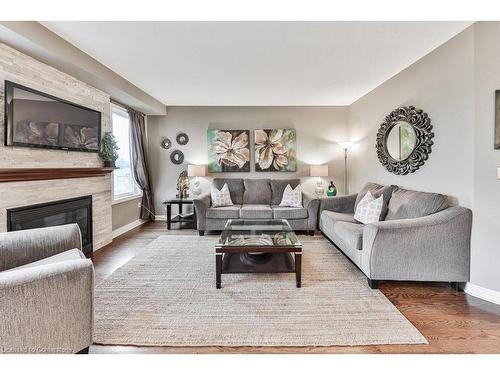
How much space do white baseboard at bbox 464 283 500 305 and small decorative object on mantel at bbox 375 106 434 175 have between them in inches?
51.4

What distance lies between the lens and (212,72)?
3.37m

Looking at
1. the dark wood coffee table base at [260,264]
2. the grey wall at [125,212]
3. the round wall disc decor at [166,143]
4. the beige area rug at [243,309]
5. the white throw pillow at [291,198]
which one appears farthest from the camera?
the round wall disc decor at [166,143]

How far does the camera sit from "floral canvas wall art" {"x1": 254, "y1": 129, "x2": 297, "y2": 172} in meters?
5.25

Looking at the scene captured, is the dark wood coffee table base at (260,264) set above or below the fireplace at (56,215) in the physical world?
below

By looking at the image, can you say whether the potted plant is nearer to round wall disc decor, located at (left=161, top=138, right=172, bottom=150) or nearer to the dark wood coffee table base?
round wall disc decor, located at (left=161, top=138, right=172, bottom=150)

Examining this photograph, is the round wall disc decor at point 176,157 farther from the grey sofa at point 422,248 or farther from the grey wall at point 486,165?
the grey wall at point 486,165

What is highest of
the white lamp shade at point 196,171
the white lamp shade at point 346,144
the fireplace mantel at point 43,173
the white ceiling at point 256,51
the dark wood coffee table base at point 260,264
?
the white ceiling at point 256,51

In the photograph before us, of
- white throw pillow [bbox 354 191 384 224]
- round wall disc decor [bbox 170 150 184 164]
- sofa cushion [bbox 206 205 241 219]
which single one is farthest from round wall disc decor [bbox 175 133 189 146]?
white throw pillow [bbox 354 191 384 224]

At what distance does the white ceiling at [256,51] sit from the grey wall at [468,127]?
21cm

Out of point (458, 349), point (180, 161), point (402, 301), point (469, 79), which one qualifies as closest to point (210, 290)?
point (402, 301)

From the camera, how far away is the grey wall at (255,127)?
5.30m

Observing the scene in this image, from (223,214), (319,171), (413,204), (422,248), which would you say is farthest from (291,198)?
(422,248)

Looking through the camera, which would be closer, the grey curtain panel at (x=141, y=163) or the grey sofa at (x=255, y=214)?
the grey sofa at (x=255, y=214)

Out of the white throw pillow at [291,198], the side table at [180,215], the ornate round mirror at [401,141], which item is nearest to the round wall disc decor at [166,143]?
the side table at [180,215]
